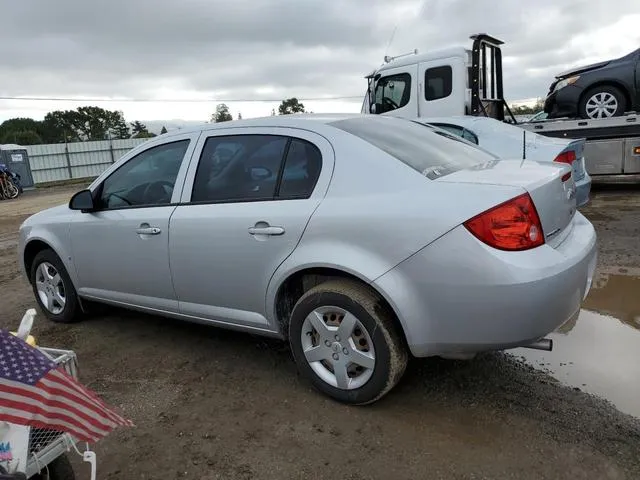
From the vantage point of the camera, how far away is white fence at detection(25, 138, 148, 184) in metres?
24.1

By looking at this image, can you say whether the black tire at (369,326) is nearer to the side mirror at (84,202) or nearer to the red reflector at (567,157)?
the side mirror at (84,202)

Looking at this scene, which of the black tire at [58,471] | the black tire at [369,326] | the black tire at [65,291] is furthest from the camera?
the black tire at [65,291]

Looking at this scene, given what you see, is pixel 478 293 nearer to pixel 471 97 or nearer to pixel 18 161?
pixel 471 97

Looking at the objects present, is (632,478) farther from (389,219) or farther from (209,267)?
(209,267)

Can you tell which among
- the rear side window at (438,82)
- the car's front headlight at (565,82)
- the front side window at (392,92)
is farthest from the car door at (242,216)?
the car's front headlight at (565,82)

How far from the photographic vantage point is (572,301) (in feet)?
8.78

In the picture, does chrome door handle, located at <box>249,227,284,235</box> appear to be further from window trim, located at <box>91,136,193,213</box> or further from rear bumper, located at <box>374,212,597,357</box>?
window trim, located at <box>91,136,193,213</box>

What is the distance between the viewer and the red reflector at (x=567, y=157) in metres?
6.18

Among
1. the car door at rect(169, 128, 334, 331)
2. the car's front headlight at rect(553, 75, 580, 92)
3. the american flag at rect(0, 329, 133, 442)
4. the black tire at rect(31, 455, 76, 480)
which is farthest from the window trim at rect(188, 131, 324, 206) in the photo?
the car's front headlight at rect(553, 75, 580, 92)

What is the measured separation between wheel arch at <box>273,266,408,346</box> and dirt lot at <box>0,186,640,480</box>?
46cm

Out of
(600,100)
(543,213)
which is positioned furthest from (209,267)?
(600,100)

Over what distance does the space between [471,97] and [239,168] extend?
287 inches

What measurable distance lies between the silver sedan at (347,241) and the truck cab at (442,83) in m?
6.39

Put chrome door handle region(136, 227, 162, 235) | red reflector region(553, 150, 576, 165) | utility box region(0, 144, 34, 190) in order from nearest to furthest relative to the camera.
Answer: chrome door handle region(136, 227, 162, 235), red reflector region(553, 150, 576, 165), utility box region(0, 144, 34, 190)
